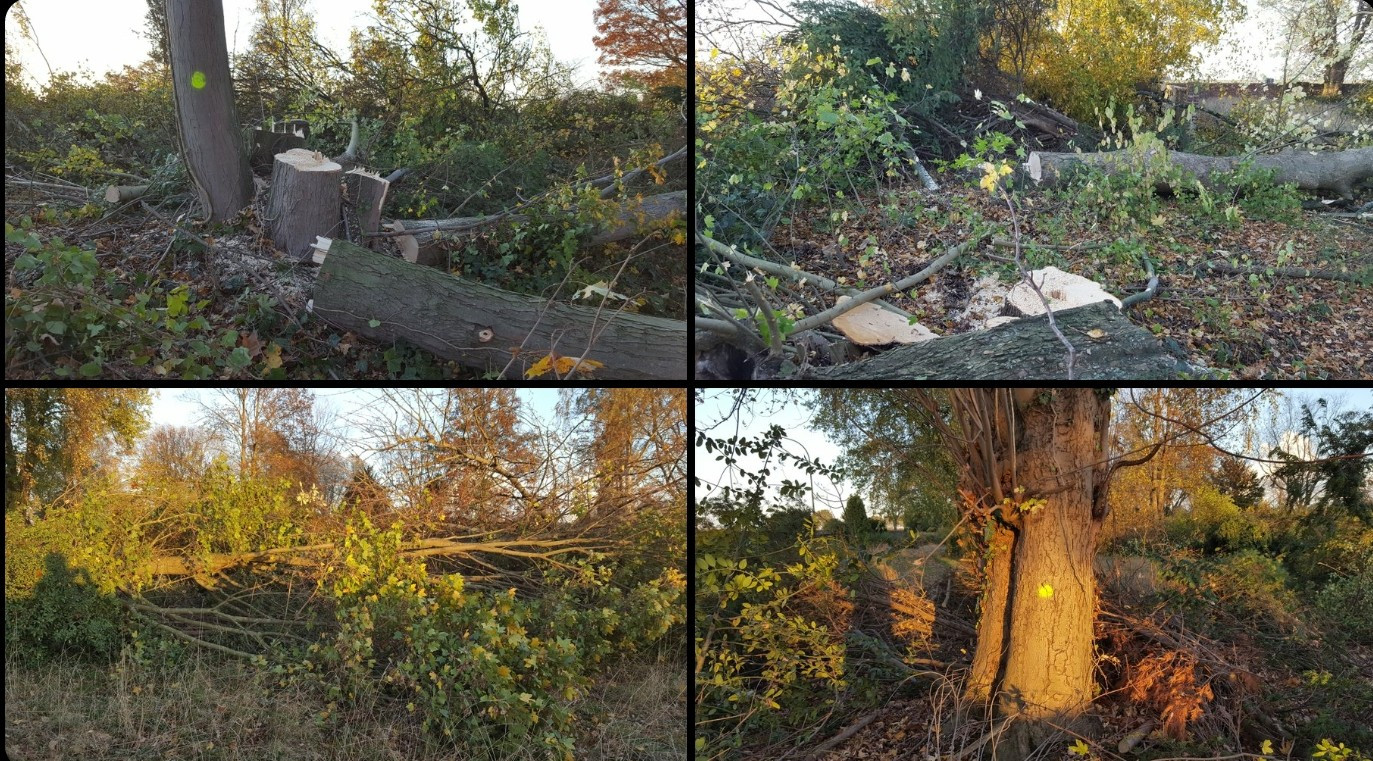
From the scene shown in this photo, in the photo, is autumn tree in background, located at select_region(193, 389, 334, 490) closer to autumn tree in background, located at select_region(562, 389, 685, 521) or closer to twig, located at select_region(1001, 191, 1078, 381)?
autumn tree in background, located at select_region(562, 389, 685, 521)

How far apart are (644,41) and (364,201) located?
Answer: 1.21 m

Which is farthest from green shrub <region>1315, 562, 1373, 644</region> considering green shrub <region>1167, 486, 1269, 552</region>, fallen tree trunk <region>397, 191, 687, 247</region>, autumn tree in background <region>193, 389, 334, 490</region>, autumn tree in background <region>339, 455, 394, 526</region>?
autumn tree in background <region>193, 389, 334, 490</region>

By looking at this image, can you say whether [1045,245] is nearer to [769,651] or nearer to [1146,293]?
[1146,293]

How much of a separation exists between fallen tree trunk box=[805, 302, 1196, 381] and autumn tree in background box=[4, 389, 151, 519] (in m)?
2.37

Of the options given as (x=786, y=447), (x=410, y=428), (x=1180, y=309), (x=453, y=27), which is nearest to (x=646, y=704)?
(x=786, y=447)

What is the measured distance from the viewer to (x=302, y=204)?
10.2ft

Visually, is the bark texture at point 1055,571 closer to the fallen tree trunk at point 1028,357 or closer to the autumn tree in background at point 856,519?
the fallen tree trunk at point 1028,357

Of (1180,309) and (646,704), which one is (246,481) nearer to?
(646,704)

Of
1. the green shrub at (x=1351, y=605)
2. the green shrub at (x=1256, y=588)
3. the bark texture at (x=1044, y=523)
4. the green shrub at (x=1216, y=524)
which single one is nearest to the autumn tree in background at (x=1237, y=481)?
the green shrub at (x=1216, y=524)

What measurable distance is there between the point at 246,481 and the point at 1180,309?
→ 3.25m

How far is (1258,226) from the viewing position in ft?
10.6

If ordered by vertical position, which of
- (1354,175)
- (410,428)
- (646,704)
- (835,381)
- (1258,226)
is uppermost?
(1354,175)

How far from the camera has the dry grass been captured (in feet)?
9.73

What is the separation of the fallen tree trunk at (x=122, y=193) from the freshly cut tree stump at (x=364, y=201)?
2.32ft
